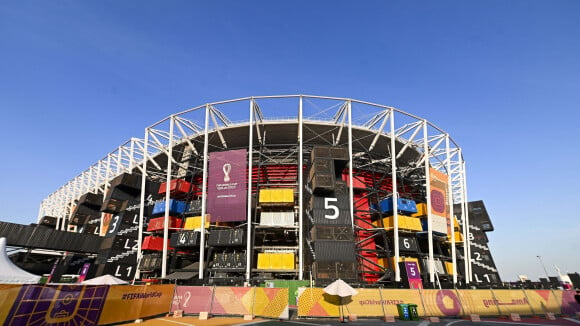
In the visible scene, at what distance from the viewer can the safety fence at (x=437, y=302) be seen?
63.1ft

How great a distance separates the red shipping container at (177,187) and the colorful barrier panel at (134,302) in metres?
29.8

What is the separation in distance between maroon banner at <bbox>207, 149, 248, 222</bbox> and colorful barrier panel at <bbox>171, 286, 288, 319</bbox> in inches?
709

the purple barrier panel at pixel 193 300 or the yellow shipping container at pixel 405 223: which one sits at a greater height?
the yellow shipping container at pixel 405 223

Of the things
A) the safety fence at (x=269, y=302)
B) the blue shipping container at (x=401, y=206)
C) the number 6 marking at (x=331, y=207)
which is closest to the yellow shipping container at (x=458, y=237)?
the blue shipping container at (x=401, y=206)

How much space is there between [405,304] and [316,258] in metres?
14.2

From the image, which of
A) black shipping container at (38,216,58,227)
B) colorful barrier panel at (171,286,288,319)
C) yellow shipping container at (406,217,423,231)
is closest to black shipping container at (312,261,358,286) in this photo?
yellow shipping container at (406,217,423,231)

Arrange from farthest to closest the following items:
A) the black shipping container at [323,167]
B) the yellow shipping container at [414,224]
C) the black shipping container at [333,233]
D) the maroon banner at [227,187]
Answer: the yellow shipping container at [414,224] → the maroon banner at [227,187] → the black shipping container at [323,167] → the black shipping container at [333,233]

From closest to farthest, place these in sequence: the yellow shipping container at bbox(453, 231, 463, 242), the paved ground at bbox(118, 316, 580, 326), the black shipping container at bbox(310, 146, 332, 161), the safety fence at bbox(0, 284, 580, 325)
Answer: the safety fence at bbox(0, 284, 580, 325), the paved ground at bbox(118, 316, 580, 326), the black shipping container at bbox(310, 146, 332, 161), the yellow shipping container at bbox(453, 231, 463, 242)

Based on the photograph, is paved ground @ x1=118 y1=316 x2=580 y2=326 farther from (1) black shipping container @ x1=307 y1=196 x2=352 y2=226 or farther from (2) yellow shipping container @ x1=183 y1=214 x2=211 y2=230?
(2) yellow shipping container @ x1=183 y1=214 x2=211 y2=230

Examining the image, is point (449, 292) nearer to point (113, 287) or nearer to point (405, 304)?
point (405, 304)

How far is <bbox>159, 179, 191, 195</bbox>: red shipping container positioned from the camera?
48.1m

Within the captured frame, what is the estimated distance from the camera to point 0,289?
1159cm

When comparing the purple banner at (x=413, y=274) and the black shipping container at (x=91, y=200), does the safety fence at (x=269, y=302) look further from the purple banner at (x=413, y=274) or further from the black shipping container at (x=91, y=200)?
the black shipping container at (x=91, y=200)

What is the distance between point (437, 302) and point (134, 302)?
18075mm
